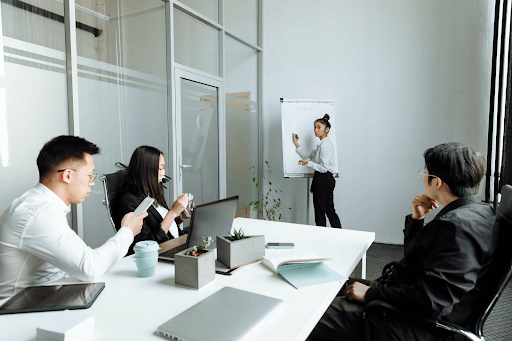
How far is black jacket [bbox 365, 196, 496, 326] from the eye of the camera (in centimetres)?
112

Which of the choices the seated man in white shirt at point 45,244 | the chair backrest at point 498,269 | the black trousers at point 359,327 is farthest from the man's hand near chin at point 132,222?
the chair backrest at point 498,269

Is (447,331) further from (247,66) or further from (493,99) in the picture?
(247,66)

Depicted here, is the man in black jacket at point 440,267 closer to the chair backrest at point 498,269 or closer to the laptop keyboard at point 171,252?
the chair backrest at point 498,269

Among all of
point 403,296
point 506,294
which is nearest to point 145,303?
point 403,296

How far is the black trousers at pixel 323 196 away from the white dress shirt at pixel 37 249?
3.15m

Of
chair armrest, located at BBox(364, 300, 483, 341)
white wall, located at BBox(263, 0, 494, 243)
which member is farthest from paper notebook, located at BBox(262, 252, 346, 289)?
white wall, located at BBox(263, 0, 494, 243)

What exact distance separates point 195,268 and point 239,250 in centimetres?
26

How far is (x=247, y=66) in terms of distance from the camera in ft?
15.0

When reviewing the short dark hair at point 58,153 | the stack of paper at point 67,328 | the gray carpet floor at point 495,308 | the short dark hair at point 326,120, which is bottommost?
the gray carpet floor at point 495,308

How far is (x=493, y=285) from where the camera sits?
3.77ft

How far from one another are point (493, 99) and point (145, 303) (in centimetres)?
395

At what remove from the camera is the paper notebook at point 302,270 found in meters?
1.24

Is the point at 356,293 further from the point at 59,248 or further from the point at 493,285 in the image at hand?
the point at 59,248

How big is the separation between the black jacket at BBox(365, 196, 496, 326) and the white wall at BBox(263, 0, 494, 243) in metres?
3.11
